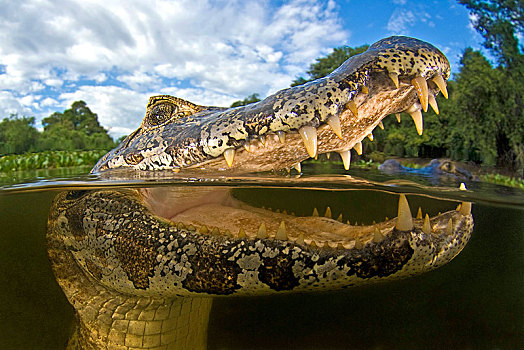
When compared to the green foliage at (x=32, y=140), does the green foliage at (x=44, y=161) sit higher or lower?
lower

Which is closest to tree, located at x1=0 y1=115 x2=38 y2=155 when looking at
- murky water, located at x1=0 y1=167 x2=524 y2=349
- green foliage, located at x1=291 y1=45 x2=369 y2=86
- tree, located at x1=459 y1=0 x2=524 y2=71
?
murky water, located at x1=0 y1=167 x2=524 y2=349

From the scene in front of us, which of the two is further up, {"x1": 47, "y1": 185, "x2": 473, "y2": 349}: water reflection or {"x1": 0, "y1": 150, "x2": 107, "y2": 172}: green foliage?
{"x1": 0, "y1": 150, "x2": 107, "y2": 172}: green foliage

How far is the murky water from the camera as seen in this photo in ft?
15.0

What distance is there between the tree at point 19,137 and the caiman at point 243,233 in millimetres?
18430

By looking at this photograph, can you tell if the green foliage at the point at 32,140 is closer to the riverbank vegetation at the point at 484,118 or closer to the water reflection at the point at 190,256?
the riverbank vegetation at the point at 484,118

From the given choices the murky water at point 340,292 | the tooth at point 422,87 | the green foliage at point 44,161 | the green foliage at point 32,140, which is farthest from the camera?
the green foliage at point 32,140

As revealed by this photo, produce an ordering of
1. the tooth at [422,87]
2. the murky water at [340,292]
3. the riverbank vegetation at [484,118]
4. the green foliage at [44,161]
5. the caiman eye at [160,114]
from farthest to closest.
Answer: the riverbank vegetation at [484,118] → the green foliage at [44,161] → the murky water at [340,292] → the caiman eye at [160,114] → the tooth at [422,87]

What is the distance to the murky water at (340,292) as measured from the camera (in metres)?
4.56

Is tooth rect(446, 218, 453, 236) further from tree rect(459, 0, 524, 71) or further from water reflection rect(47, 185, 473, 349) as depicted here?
tree rect(459, 0, 524, 71)

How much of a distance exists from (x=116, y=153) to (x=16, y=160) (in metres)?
11.4

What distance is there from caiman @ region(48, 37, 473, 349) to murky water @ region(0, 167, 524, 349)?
2.23 ft

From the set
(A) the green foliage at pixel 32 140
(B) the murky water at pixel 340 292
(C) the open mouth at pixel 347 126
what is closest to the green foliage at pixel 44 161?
(B) the murky water at pixel 340 292

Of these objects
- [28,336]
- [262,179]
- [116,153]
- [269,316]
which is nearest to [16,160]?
[28,336]

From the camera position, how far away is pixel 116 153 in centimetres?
336
